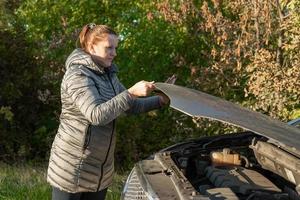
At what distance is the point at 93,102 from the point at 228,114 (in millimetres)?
782

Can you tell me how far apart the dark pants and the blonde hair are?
90cm

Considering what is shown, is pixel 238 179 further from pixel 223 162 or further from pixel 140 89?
pixel 140 89

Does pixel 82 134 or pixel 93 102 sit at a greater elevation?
pixel 93 102

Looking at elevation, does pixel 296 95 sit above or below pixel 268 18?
below

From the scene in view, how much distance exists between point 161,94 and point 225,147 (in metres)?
0.77

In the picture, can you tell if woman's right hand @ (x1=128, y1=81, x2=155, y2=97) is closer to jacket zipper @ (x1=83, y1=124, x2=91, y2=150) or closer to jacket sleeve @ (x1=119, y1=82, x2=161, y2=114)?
jacket zipper @ (x1=83, y1=124, x2=91, y2=150)

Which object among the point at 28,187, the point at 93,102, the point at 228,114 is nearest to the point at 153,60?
the point at 28,187

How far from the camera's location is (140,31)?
9.82 m

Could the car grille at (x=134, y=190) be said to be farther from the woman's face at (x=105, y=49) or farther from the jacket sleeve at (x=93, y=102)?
the woman's face at (x=105, y=49)

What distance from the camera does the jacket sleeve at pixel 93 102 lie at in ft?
11.9

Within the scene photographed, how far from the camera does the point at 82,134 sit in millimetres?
3852

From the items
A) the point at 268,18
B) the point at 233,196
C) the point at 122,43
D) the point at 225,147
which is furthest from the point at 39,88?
the point at 233,196

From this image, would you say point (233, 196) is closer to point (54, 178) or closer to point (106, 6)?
point (54, 178)

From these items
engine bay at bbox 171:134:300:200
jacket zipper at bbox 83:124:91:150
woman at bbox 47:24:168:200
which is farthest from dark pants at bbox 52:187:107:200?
engine bay at bbox 171:134:300:200
